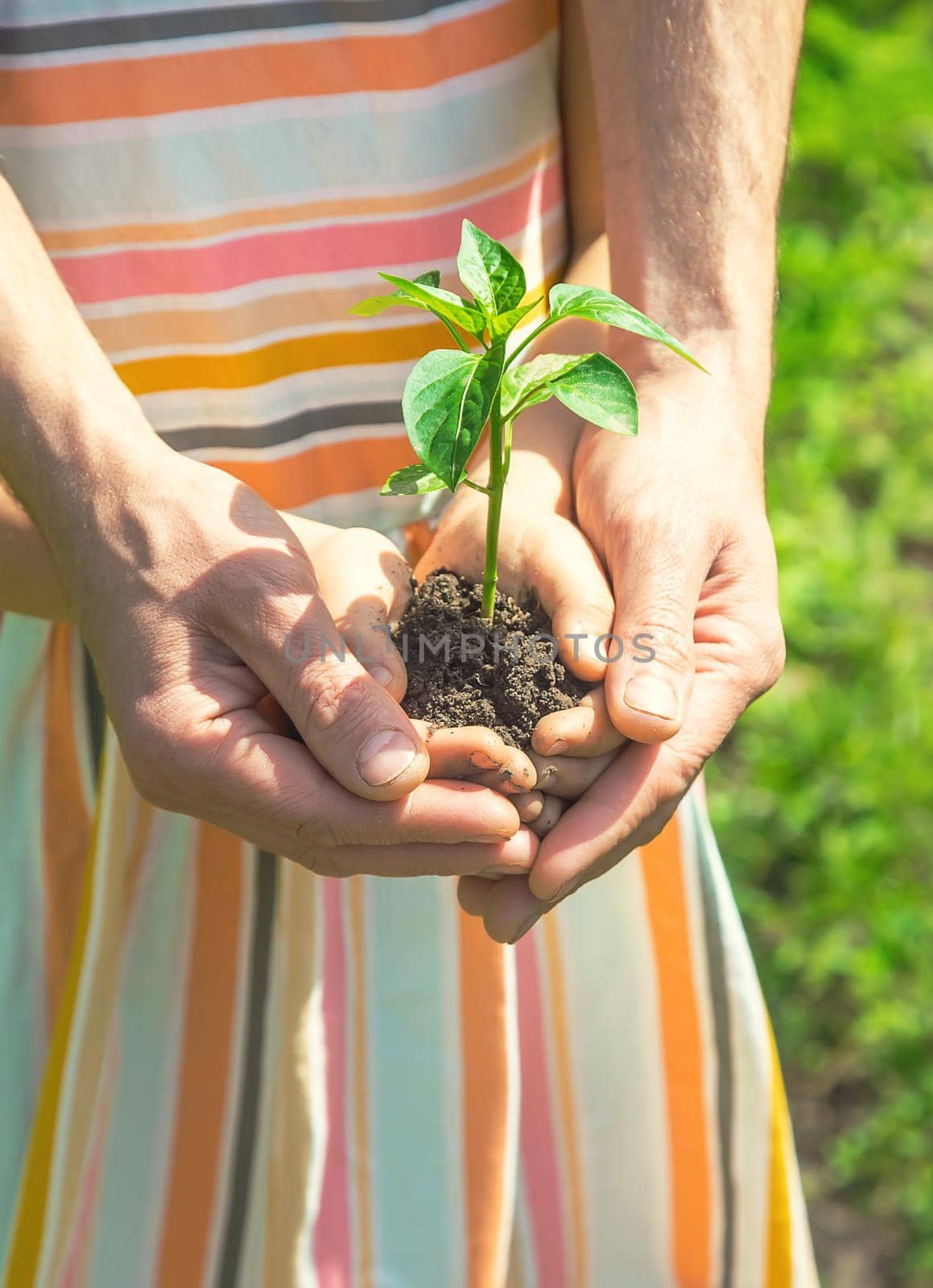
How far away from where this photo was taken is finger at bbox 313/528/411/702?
1389mm

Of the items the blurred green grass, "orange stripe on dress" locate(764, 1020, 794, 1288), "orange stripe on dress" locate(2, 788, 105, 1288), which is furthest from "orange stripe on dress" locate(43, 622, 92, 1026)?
the blurred green grass

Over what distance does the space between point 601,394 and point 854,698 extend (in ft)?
7.06

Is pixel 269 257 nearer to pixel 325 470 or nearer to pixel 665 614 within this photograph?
pixel 325 470

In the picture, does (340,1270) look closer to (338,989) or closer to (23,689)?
(338,989)

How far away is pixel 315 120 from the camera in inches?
60.1

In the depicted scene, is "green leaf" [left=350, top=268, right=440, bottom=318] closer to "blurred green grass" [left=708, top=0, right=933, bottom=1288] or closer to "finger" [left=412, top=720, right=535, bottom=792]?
"finger" [left=412, top=720, right=535, bottom=792]

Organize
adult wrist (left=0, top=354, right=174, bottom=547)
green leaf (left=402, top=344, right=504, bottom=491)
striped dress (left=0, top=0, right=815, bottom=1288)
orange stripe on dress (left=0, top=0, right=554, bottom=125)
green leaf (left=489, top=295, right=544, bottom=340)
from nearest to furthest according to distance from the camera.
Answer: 1. green leaf (left=402, top=344, right=504, bottom=491)
2. green leaf (left=489, top=295, right=544, bottom=340)
3. adult wrist (left=0, top=354, right=174, bottom=547)
4. orange stripe on dress (left=0, top=0, right=554, bottom=125)
5. striped dress (left=0, top=0, right=815, bottom=1288)

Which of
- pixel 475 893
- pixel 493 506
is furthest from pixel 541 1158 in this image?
pixel 493 506

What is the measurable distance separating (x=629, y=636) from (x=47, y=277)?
0.80 m

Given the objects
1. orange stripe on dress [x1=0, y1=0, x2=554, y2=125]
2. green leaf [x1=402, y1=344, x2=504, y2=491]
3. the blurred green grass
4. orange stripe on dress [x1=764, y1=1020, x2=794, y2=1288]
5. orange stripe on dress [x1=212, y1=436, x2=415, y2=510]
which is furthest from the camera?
the blurred green grass

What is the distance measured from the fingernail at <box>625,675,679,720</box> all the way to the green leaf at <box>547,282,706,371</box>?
13.4 inches

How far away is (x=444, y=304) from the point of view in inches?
49.2

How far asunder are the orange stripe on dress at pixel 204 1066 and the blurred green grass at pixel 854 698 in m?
1.36

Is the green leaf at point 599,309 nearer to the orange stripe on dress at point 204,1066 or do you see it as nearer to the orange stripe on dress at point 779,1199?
the orange stripe on dress at point 204,1066
